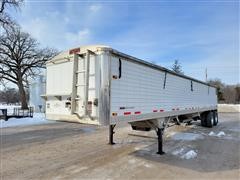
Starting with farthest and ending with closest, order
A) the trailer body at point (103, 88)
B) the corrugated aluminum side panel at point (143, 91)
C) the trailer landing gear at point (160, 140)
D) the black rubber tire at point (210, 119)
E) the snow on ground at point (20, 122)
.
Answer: the snow on ground at point (20, 122) < the black rubber tire at point (210, 119) < the trailer landing gear at point (160, 140) < the corrugated aluminum side panel at point (143, 91) < the trailer body at point (103, 88)

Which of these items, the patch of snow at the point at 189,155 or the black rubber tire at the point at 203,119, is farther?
the black rubber tire at the point at 203,119

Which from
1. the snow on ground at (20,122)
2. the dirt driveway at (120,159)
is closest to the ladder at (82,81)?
the dirt driveway at (120,159)

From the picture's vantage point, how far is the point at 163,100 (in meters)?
7.66

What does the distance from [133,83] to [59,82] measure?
6.12 feet

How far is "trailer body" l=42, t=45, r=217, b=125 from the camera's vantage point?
→ 5141mm

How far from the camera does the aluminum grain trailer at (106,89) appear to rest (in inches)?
203

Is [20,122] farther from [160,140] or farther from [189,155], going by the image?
[189,155]

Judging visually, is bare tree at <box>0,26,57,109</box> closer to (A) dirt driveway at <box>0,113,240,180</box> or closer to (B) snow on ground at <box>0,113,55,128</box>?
(B) snow on ground at <box>0,113,55,128</box>

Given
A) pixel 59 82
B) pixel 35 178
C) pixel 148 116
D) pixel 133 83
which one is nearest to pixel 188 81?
pixel 148 116

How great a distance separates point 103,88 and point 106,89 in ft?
0.24

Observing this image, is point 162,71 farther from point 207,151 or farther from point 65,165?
point 65,165

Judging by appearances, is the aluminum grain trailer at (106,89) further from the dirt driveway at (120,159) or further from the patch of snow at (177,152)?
the dirt driveway at (120,159)

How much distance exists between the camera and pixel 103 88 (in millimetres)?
5070

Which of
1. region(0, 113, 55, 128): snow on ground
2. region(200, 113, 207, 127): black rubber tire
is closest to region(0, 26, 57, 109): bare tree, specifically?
region(0, 113, 55, 128): snow on ground
